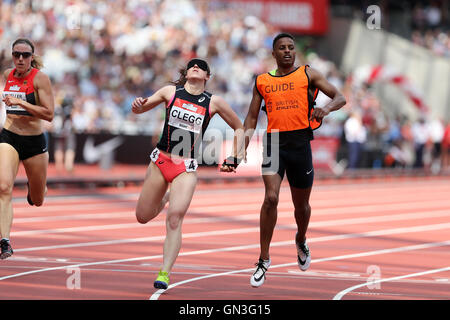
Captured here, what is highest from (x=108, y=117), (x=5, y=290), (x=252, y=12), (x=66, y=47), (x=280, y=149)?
(x=252, y=12)

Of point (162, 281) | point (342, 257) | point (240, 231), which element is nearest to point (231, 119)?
point (162, 281)

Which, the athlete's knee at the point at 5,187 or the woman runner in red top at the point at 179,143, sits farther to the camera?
the athlete's knee at the point at 5,187

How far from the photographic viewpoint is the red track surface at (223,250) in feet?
29.2

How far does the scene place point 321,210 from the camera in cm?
1948

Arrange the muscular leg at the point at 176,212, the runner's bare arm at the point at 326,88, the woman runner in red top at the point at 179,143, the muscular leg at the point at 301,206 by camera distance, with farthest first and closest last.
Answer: the muscular leg at the point at 301,206
the runner's bare arm at the point at 326,88
the woman runner in red top at the point at 179,143
the muscular leg at the point at 176,212

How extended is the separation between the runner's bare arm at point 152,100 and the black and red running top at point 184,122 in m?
0.07

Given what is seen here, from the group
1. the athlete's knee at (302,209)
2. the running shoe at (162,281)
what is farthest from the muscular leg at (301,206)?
the running shoe at (162,281)

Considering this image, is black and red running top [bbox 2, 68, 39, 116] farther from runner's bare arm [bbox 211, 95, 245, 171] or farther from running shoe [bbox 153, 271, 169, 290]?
running shoe [bbox 153, 271, 169, 290]

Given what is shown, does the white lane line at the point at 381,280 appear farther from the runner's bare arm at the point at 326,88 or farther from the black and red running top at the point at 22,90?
the black and red running top at the point at 22,90

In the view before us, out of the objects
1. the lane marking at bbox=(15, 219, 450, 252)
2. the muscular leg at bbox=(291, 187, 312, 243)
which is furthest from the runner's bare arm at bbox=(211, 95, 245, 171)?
the lane marking at bbox=(15, 219, 450, 252)

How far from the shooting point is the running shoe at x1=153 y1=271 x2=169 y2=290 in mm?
8531

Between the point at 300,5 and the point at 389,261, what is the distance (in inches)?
1183

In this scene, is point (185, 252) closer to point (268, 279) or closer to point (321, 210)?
point (268, 279)

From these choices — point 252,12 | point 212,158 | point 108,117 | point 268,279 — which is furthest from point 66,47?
point 268,279
